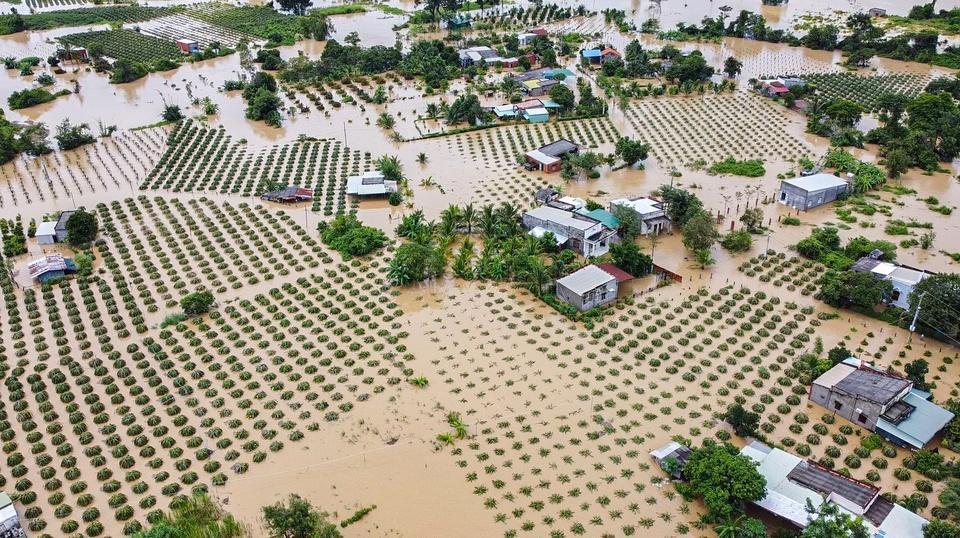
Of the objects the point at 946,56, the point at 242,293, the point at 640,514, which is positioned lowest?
the point at 640,514

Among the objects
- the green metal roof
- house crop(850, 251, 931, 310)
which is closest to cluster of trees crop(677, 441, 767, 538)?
house crop(850, 251, 931, 310)

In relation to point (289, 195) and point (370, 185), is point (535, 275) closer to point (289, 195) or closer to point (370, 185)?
point (370, 185)

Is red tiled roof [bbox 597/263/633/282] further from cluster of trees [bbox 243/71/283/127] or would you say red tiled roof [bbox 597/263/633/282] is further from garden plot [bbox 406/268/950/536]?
cluster of trees [bbox 243/71/283/127]

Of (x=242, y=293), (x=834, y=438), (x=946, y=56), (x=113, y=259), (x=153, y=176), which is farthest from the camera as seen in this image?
(x=946, y=56)

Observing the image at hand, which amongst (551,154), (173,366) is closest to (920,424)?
(551,154)

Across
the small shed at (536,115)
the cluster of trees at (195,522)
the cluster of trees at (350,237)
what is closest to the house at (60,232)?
the cluster of trees at (350,237)

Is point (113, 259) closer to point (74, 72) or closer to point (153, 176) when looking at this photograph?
point (153, 176)

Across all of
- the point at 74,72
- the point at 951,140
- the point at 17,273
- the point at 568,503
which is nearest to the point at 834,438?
→ the point at 568,503
